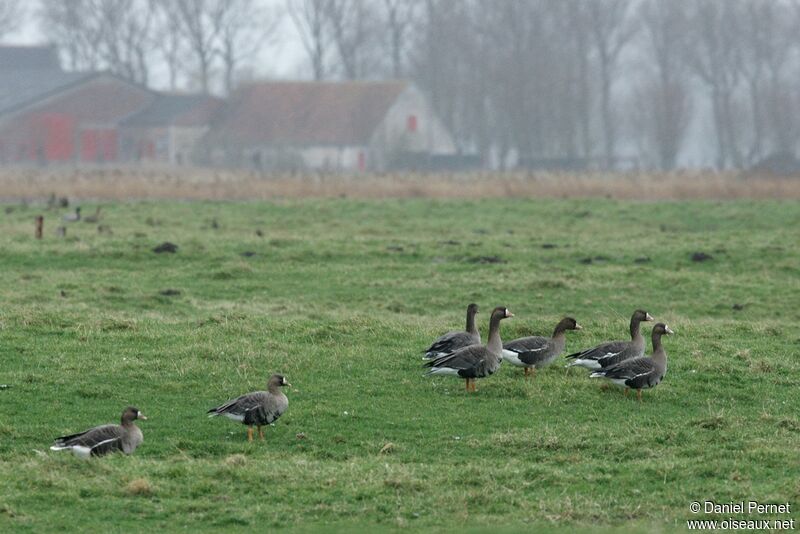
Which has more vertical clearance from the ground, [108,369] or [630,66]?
[630,66]

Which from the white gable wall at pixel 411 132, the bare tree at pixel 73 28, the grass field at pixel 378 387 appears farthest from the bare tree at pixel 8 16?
the grass field at pixel 378 387

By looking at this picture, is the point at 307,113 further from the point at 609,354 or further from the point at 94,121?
the point at 609,354

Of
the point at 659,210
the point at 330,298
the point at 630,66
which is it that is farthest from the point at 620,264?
the point at 630,66

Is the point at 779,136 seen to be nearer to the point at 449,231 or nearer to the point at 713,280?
the point at 449,231

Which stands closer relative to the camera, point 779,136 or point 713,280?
point 713,280

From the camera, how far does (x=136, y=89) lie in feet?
348

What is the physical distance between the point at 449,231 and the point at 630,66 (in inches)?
4725

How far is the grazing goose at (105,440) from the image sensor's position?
1189cm

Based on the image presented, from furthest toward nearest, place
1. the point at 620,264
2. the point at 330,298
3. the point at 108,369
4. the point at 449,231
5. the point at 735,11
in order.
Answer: the point at 735,11
the point at 449,231
the point at 620,264
the point at 330,298
the point at 108,369

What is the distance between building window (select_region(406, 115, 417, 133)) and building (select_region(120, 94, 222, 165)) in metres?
17.9

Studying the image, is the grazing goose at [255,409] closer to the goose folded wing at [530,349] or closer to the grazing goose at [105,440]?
the grazing goose at [105,440]

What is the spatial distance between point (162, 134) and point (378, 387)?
92.6m

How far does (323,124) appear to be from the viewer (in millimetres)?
107125

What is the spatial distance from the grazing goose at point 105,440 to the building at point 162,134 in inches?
3638
